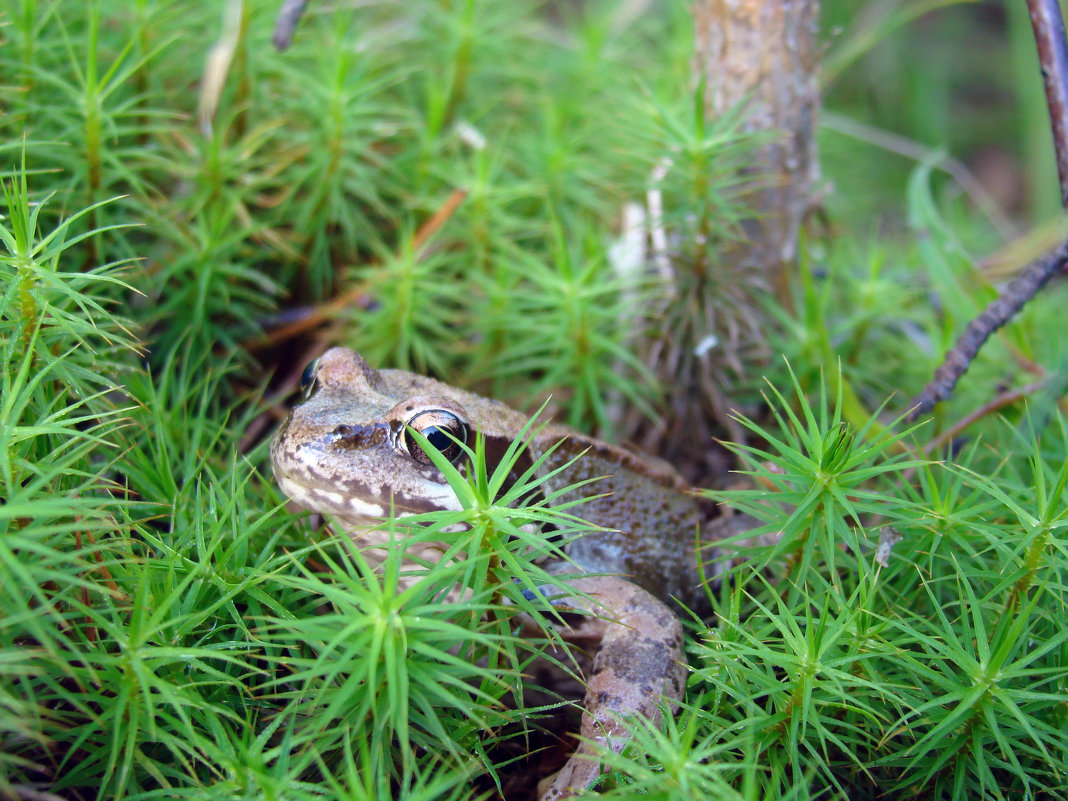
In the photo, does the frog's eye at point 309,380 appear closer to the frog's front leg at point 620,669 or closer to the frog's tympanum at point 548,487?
the frog's tympanum at point 548,487

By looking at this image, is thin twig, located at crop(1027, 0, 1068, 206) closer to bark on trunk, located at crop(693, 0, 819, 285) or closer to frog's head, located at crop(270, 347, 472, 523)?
bark on trunk, located at crop(693, 0, 819, 285)

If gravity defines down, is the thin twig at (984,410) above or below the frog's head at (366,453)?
above

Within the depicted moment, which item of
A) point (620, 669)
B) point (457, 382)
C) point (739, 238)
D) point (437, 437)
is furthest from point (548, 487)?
point (739, 238)

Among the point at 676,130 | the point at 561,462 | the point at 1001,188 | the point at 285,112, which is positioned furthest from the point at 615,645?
the point at 1001,188

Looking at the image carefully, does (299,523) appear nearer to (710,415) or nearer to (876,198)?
(710,415)

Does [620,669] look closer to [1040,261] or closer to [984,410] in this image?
[984,410]

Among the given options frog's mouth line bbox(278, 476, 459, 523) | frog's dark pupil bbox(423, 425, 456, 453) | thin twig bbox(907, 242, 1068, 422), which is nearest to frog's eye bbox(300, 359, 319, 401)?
frog's mouth line bbox(278, 476, 459, 523)

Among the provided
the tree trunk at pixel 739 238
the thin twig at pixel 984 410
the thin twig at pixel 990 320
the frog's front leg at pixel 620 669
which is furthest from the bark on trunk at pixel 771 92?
the frog's front leg at pixel 620 669
